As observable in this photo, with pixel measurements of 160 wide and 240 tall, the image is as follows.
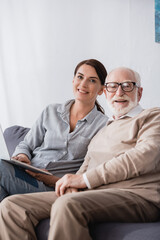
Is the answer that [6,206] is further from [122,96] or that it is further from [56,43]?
[56,43]

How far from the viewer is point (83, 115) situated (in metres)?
2.24

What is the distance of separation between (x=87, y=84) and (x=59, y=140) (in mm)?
412

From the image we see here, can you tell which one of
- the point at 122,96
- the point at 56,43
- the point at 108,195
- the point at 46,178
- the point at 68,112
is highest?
the point at 56,43

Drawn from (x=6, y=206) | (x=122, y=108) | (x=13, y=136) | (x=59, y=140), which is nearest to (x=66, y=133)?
(x=59, y=140)

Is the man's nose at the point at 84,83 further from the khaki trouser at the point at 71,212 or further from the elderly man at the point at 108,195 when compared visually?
the khaki trouser at the point at 71,212

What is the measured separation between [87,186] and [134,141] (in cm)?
33

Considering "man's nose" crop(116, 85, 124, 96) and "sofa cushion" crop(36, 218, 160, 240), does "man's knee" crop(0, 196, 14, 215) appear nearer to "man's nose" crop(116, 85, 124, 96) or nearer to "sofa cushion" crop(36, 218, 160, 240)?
"sofa cushion" crop(36, 218, 160, 240)

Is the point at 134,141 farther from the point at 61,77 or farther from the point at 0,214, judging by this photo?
the point at 61,77

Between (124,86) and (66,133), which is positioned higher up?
(124,86)

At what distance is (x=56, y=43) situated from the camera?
351 cm

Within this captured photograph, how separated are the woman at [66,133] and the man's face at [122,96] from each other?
319 mm

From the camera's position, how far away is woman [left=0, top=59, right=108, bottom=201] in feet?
6.87

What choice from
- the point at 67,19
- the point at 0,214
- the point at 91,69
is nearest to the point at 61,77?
the point at 67,19

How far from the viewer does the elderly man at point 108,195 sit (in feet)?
4.16
